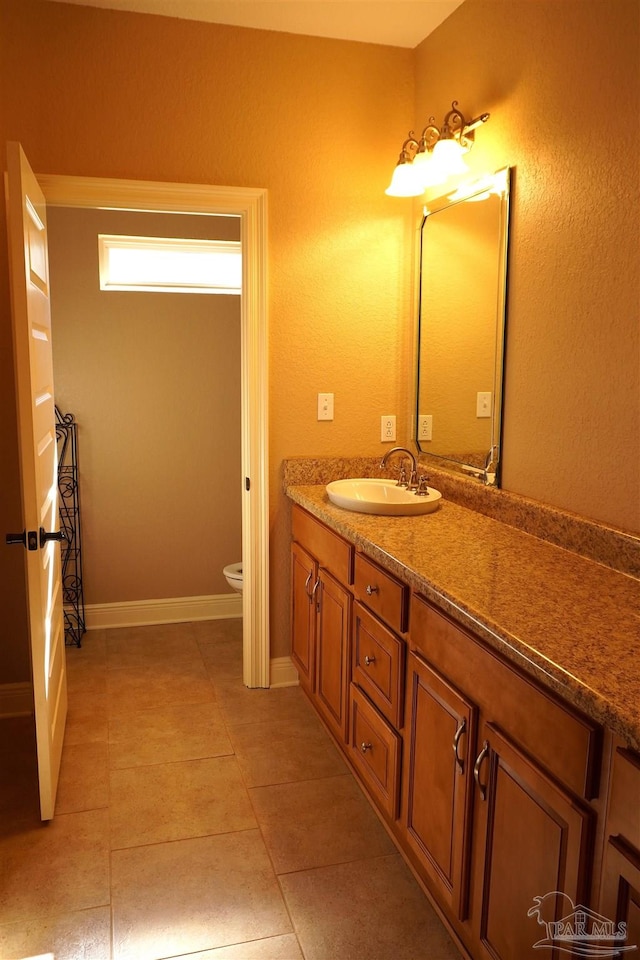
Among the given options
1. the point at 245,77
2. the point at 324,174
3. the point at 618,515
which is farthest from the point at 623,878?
the point at 245,77

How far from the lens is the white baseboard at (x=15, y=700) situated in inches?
121

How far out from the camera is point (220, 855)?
7.23 ft

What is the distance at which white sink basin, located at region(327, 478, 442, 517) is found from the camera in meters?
2.50

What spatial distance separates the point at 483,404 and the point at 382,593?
32.6 inches

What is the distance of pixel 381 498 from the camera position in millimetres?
2883

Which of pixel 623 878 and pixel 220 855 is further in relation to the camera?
pixel 220 855

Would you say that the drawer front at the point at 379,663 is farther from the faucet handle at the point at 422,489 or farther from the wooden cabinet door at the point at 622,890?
the wooden cabinet door at the point at 622,890

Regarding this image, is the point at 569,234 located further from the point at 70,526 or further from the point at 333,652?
the point at 70,526

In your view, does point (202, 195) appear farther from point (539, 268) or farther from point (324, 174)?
point (539, 268)

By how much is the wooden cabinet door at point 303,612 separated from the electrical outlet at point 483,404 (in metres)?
0.81

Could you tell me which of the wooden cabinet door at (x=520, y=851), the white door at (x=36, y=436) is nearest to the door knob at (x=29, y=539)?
the white door at (x=36, y=436)

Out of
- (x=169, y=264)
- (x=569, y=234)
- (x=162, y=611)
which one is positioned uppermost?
(x=169, y=264)

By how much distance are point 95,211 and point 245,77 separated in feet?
3.92

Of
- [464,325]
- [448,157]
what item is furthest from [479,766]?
[448,157]
